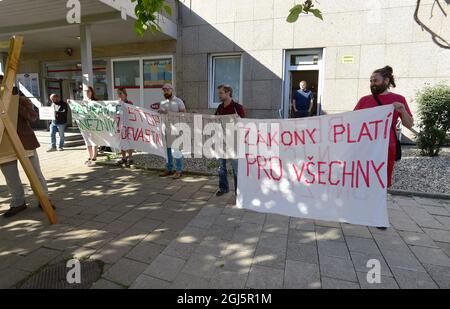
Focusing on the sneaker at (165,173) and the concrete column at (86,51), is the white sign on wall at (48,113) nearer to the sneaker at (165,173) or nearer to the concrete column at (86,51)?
the concrete column at (86,51)

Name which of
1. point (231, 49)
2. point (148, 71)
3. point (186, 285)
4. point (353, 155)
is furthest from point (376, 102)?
point (148, 71)

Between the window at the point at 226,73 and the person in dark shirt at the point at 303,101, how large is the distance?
1.98m

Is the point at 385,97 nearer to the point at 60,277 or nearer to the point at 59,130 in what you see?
the point at 60,277

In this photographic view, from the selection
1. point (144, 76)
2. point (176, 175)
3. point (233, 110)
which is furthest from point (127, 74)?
point (233, 110)

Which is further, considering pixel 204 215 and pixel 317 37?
pixel 317 37

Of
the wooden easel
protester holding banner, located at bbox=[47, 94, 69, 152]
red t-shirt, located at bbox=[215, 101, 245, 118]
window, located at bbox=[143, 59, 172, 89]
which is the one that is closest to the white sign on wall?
protester holding banner, located at bbox=[47, 94, 69, 152]

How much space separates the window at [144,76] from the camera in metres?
10.7

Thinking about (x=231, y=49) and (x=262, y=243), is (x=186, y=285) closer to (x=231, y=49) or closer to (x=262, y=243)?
(x=262, y=243)

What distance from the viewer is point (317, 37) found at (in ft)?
28.2

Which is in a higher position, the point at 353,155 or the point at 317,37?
the point at 317,37

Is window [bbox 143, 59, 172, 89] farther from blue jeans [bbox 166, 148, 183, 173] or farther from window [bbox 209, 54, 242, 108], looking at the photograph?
blue jeans [bbox 166, 148, 183, 173]

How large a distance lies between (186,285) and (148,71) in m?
9.68

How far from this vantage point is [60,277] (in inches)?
109

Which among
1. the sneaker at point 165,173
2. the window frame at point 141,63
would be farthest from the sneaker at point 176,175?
the window frame at point 141,63
